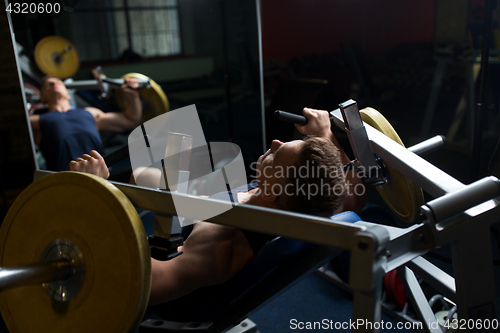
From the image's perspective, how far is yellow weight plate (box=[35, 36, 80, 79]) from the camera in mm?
3324

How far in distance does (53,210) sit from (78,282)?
0.60 feet

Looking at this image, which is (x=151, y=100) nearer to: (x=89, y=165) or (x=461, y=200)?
(x=89, y=165)

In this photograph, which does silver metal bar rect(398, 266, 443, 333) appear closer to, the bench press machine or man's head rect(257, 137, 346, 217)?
the bench press machine

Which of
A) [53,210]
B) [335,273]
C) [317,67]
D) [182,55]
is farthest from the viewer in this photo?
[182,55]

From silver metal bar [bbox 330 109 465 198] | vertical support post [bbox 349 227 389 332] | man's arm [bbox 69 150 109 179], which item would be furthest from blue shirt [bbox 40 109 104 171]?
vertical support post [bbox 349 227 389 332]

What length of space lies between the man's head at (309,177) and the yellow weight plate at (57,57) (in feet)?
9.71

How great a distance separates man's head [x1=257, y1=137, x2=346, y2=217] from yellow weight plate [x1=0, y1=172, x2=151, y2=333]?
0.41m

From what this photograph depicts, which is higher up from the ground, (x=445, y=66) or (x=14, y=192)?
(x=445, y=66)

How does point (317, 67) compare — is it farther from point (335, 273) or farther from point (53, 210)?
point (53, 210)

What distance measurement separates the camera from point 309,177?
103 centimetres

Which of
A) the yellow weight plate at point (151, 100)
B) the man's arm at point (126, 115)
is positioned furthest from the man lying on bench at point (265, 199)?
the yellow weight plate at point (151, 100)

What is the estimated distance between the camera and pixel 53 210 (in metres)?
0.96

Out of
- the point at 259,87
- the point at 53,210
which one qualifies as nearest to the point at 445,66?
the point at 259,87

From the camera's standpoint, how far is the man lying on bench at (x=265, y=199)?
1.04 metres
